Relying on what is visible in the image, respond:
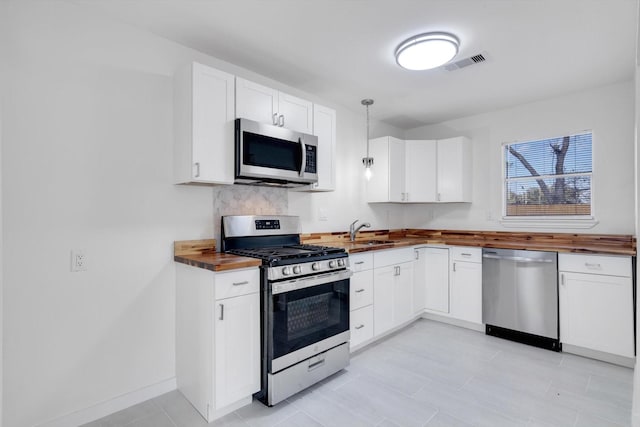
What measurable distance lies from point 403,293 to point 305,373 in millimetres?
1534

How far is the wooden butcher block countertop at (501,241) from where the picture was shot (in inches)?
114

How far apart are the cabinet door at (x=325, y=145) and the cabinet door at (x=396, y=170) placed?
1.15m

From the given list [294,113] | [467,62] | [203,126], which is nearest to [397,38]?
[467,62]

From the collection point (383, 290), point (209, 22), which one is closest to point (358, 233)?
point (383, 290)

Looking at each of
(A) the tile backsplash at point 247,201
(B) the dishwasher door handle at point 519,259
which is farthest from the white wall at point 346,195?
(B) the dishwasher door handle at point 519,259

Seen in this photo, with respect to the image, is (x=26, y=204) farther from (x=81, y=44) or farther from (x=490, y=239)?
(x=490, y=239)

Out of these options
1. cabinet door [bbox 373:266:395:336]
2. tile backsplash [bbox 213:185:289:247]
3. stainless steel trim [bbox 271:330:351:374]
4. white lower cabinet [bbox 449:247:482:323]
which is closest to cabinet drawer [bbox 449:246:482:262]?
white lower cabinet [bbox 449:247:482:323]

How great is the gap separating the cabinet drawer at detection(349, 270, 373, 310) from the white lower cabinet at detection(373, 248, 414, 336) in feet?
0.26

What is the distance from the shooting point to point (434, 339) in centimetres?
322

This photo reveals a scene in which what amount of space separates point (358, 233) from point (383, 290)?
2.88 feet

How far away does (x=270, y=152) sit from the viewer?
97.4 inches

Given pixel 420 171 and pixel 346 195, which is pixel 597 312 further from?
pixel 346 195

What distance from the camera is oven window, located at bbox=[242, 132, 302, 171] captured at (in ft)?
7.70

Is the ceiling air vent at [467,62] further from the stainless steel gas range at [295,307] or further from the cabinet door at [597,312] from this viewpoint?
the cabinet door at [597,312]
